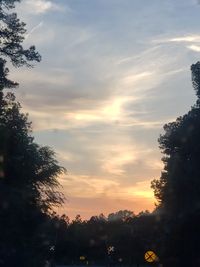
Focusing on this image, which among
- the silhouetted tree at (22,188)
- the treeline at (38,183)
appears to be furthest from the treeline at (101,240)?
the silhouetted tree at (22,188)

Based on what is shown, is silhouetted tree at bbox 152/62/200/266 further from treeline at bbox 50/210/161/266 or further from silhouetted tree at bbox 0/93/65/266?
treeline at bbox 50/210/161/266

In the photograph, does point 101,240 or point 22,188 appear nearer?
point 22,188

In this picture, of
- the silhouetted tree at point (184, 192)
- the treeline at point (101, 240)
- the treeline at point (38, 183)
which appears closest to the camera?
the treeline at point (38, 183)

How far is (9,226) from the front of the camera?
37281 mm

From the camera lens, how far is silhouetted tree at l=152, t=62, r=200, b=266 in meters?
49.0

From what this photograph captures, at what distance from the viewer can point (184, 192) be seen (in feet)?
165

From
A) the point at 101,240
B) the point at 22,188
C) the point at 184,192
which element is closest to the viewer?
the point at 22,188

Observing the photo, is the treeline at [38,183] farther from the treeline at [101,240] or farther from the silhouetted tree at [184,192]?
the treeline at [101,240]

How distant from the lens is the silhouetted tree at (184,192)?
49031 millimetres

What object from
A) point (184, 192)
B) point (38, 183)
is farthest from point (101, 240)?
point (38, 183)

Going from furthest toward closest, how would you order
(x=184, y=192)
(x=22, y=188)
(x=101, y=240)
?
(x=101, y=240) < (x=184, y=192) < (x=22, y=188)

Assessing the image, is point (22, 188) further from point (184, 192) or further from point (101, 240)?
point (101, 240)

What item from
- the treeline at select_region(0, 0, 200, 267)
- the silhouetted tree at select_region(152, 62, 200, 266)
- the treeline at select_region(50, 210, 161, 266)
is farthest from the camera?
the treeline at select_region(50, 210, 161, 266)

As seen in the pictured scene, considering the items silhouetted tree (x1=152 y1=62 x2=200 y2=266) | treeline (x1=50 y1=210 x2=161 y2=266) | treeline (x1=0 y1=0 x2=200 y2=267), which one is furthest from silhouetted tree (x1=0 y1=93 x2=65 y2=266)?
treeline (x1=50 y1=210 x2=161 y2=266)
